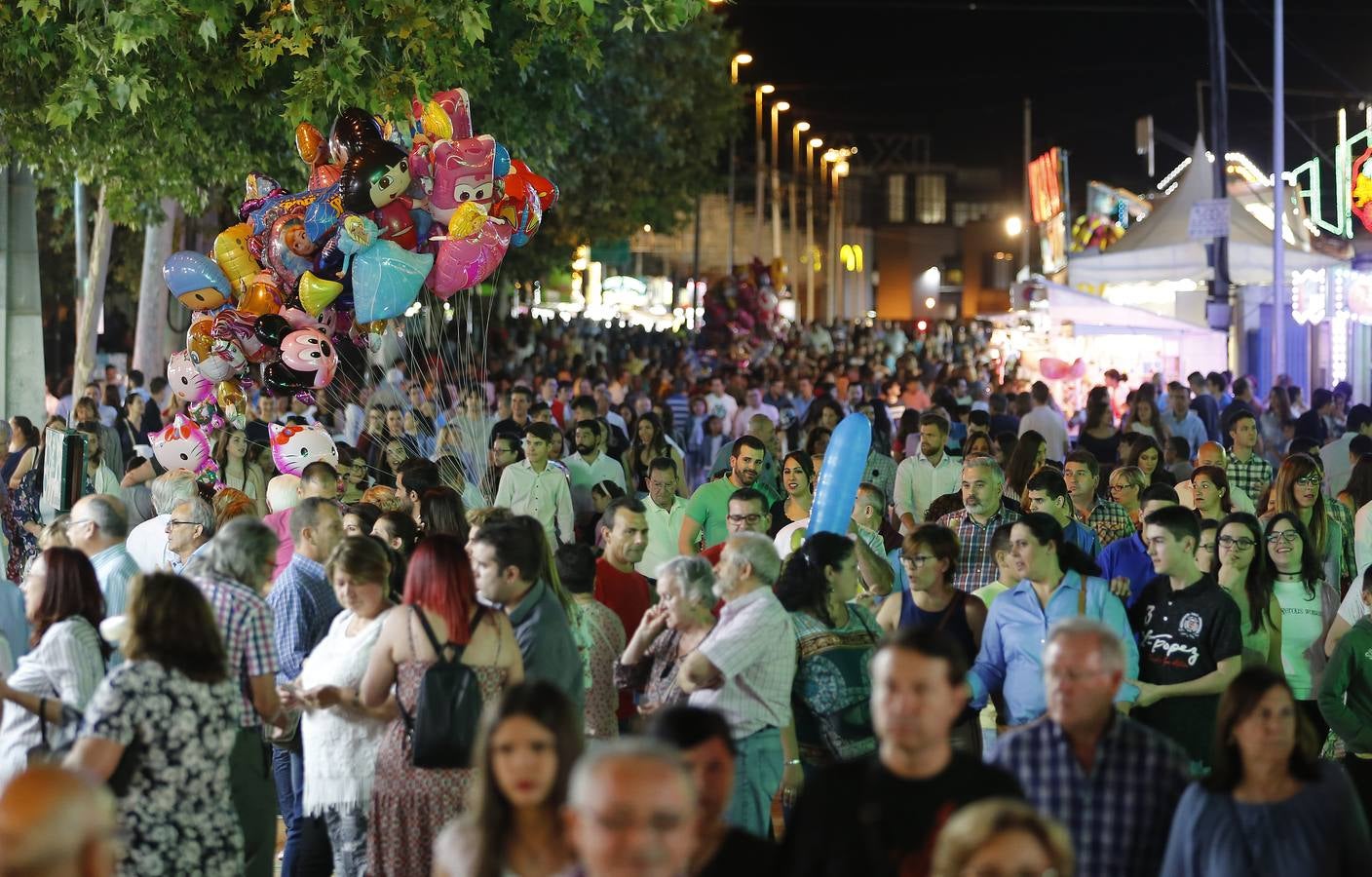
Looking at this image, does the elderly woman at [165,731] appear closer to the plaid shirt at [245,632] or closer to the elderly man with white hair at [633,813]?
the plaid shirt at [245,632]

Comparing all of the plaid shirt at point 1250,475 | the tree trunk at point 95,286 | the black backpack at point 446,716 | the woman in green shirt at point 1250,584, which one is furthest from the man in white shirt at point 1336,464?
the tree trunk at point 95,286

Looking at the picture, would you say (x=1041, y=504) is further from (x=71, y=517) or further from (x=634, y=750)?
(x=634, y=750)

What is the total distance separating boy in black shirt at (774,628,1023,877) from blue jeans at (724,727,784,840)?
2.15m

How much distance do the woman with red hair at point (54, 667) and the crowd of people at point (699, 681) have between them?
0.01 meters

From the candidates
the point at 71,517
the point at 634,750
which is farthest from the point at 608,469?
the point at 634,750

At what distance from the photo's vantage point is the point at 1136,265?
95.6ft

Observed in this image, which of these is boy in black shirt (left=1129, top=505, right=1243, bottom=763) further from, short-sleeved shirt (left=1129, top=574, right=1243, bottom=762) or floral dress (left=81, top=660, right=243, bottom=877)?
floral dress (left=81, top=660, right=243, bottom=877)

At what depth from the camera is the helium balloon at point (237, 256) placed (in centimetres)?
1312

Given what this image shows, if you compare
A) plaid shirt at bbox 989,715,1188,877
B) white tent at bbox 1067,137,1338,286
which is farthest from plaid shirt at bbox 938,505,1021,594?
white tent at bbox 1067,137,1338,286

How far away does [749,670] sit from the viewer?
677 cm

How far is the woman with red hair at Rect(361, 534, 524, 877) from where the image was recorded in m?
6.38

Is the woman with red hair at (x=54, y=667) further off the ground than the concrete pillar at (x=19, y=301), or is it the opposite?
the concrete pillar at (x=19, y=301)

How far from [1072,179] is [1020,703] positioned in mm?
86882

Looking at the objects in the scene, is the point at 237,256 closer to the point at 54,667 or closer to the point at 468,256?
the point at 468,256
